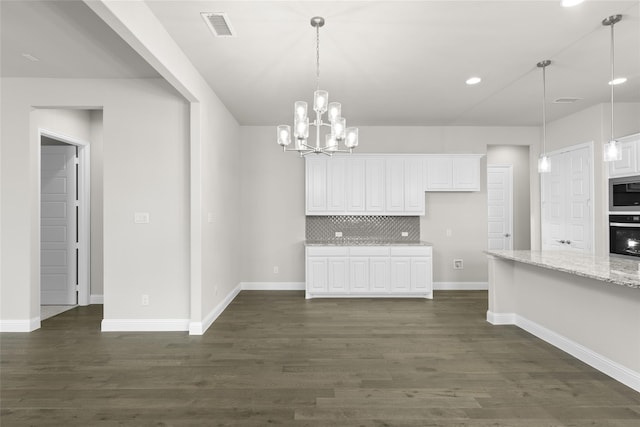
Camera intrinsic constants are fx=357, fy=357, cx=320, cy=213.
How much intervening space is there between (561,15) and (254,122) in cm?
439

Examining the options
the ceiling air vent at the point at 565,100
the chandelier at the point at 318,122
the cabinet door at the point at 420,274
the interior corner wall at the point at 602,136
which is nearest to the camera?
the chandelier at the point at 318,122

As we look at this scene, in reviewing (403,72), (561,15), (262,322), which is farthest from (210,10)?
(262,322)

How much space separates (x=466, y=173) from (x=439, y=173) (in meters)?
0.46

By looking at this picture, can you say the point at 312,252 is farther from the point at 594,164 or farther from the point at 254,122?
the point at 594,164

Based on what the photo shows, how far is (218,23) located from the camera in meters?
2.88

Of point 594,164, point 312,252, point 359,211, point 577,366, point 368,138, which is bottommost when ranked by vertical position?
point 577,366

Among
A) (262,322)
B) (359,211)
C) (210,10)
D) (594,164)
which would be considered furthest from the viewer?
(359,211)

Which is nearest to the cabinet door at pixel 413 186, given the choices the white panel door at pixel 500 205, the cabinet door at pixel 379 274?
the cabinet door at pixel 379 274

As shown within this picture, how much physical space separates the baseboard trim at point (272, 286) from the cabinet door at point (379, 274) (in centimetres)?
131

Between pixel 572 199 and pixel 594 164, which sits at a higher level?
pixel 594 164

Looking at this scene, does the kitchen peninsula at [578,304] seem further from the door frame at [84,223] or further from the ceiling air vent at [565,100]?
the door frame at [84,223]

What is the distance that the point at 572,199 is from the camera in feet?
18.1

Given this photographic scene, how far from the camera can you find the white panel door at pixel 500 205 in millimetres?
7316

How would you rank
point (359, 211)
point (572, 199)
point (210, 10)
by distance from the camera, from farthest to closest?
point (359, 211), point (572, 199), point (210, 10)
